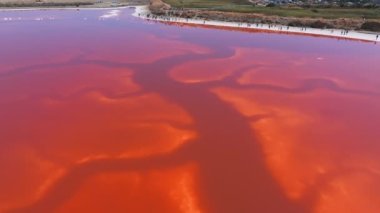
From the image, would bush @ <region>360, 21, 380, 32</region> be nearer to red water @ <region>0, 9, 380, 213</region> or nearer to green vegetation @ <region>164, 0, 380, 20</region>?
green vegetation @ <region>164, 0, 380, 20</region>

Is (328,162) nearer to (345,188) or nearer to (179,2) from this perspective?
(345,188)

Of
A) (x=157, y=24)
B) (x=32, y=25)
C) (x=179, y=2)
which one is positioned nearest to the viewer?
(x=32, y=25)

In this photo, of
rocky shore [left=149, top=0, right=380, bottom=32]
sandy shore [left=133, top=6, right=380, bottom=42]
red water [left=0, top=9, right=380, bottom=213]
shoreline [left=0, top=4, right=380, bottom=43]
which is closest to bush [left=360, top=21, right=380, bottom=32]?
rocky shore [left=149, top=0, right=380, bottom=32]

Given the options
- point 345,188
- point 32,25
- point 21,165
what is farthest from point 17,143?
point 32,25

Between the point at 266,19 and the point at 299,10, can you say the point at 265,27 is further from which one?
the point at 299,10

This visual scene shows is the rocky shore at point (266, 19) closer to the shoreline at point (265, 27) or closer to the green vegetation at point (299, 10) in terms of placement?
the shoreline at point (265, 27)

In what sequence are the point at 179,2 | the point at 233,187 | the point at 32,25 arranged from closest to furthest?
the point at 233,187
the point at 32,25
the point at 179,2

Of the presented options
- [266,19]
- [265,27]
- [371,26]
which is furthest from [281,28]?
[371,26]
